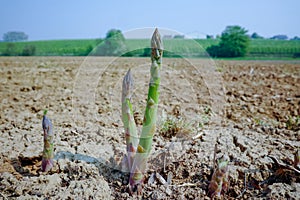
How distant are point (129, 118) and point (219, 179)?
86 centimetres

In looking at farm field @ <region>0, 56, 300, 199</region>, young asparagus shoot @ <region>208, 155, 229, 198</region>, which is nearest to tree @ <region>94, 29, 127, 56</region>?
farm field @ <region>0, 56, 300, 199</region>

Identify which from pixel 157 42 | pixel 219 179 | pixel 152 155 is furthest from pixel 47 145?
pixel 219 179

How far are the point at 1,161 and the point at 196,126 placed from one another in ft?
7.57

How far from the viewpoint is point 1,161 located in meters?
2.62

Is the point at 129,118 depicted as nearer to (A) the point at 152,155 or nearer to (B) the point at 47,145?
(A) the point at 152,155

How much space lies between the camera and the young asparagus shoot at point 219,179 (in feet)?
6.83

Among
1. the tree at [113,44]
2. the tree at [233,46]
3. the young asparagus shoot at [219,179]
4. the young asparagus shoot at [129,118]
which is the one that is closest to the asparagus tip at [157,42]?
the young asparagus shoot at [129,118]

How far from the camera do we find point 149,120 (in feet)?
6.59

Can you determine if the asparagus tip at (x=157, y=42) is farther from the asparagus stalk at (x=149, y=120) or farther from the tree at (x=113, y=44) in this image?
the tree at (x=113, y=44)

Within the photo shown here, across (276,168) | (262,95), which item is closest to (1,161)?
(276,168)

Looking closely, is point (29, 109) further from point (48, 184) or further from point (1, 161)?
point (48, 184)

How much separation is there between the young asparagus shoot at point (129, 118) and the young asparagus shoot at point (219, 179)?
0.68m

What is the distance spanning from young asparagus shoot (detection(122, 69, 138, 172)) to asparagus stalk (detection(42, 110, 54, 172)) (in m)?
0.69

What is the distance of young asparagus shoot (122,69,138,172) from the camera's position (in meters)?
2.03
